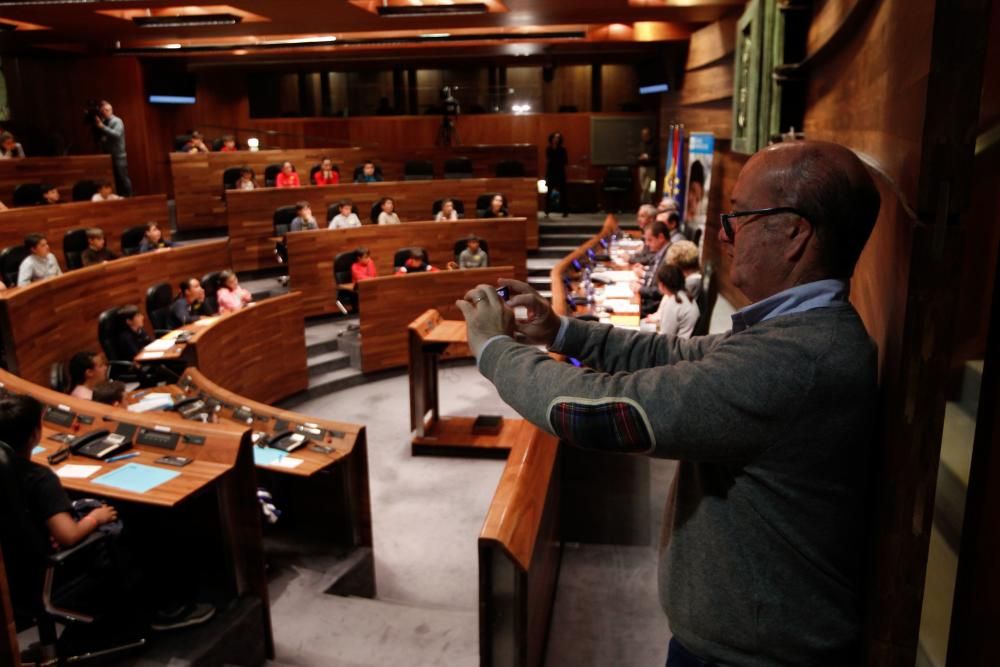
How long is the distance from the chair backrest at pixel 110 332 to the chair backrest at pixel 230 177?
447 centimetres

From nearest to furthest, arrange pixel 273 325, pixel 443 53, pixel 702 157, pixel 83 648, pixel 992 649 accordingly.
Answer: pixel 992 649 → pixel 83 648 → pixel 273 325 → pixel 702 157 → pixel 443 53

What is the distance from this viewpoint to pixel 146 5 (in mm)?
7121

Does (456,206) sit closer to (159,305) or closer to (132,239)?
(132,239)

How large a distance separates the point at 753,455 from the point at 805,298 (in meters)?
0.22

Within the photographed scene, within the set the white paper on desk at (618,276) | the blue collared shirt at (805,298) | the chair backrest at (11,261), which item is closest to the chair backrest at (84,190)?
the chair backrest at (11,261)

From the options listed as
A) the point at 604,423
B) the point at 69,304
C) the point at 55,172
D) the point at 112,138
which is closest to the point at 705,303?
the point at 604,423

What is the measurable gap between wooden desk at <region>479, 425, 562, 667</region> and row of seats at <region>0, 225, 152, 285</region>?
5452mm

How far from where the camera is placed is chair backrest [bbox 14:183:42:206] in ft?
26.7

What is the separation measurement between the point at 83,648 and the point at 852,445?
280cm

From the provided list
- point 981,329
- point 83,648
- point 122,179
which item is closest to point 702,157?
point 122,179

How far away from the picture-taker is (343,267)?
306 inches

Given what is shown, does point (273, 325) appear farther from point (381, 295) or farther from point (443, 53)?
point (443, 53)

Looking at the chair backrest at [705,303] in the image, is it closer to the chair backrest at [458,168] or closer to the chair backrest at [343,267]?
the chair backrest at [343,267]

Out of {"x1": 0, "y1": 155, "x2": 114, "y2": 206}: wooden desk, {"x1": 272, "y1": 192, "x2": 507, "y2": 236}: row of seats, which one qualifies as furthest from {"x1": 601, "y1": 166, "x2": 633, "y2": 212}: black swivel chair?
{"x1": 0, "y1": 155, "x2": 114, "y2": 206}: wooden desk
